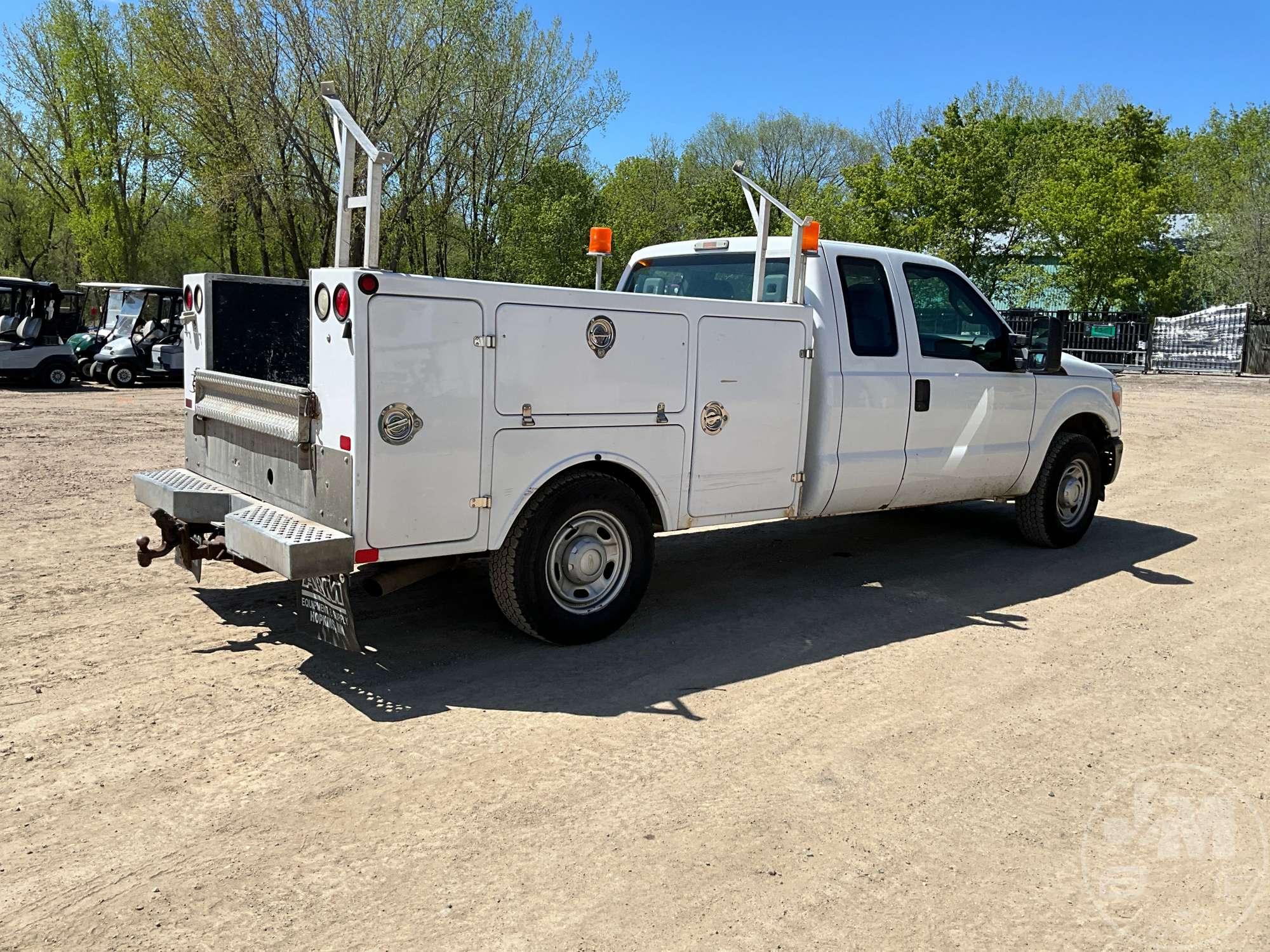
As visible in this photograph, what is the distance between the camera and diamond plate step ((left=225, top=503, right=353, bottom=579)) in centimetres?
462

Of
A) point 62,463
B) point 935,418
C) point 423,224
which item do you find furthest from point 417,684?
point 423,224

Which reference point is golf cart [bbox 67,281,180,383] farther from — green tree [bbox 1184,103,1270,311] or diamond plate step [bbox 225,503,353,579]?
green tree [bbox 1184,103,1270,311]

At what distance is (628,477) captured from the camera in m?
5.79

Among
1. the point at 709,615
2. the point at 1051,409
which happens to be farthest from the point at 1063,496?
the point at 709,615

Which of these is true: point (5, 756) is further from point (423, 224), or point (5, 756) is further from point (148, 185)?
point (148, 185)

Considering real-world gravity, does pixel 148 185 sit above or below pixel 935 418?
above

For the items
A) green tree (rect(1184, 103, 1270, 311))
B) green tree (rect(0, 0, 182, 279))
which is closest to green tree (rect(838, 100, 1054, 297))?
green tree (rect(1184, 103, 1270, 311))

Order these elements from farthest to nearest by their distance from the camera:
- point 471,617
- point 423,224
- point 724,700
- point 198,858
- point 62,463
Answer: point 423,224 → point 62,463 → point 471,617 → point 724,700 → point 198,858

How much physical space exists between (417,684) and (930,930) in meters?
2.70

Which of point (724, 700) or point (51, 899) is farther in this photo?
point (724, 700)

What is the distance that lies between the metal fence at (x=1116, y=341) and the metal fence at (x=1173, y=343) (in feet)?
0.07

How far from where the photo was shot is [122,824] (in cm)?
368

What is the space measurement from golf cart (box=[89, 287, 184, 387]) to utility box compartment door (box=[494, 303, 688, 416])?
2022 centimetres

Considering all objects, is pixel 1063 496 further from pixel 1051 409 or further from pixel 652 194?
pixel 652 194
